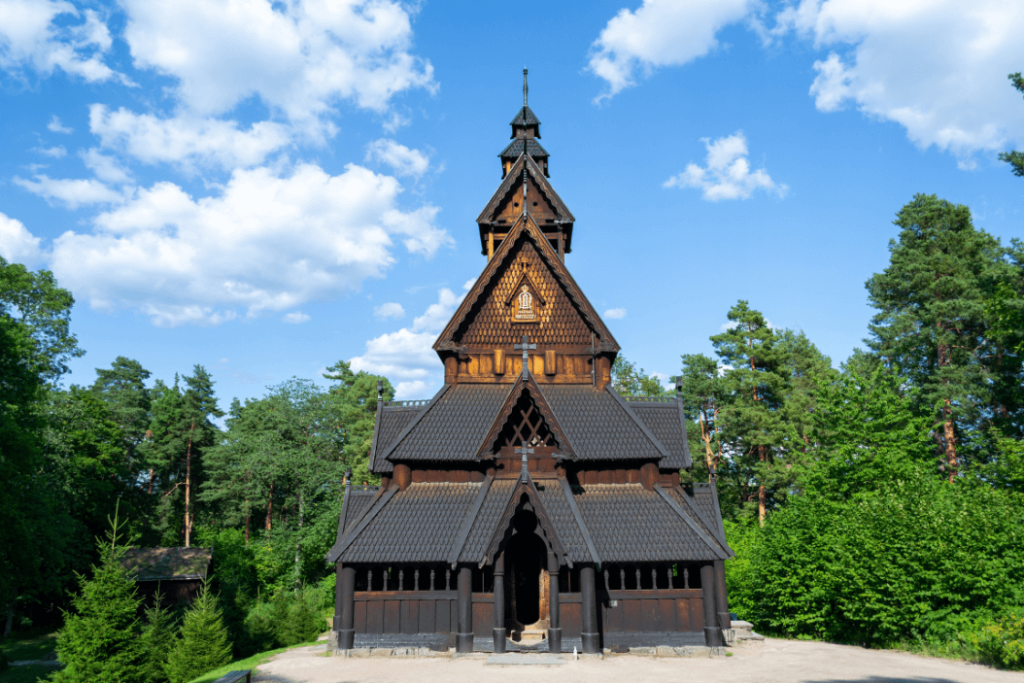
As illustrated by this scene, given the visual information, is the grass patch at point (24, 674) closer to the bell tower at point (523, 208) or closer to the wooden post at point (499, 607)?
the wooden post at point (499, 607)

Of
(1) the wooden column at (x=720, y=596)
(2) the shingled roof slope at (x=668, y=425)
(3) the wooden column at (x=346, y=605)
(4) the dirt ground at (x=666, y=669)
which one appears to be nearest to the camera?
(4) the dirt ground at (x=666, y=669)

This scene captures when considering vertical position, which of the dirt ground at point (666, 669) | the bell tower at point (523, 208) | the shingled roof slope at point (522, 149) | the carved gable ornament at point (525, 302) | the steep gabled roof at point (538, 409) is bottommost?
the dirt ground at point (666, 669)

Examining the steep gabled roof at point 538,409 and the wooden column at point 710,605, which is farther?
the steep gabled roof at point 538,409

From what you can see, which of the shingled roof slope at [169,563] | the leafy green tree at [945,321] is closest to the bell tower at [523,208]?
the leafy green tree at [945,321]

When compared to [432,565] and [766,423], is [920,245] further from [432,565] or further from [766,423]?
[432,565]

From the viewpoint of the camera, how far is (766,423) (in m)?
37.8

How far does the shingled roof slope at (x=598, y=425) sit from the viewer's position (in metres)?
17.8

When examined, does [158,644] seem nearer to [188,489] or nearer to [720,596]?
[720,596]

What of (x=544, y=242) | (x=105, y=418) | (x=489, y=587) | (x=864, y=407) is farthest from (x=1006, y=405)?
(x=105, y=418)

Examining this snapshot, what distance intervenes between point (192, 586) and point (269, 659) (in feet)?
64.5

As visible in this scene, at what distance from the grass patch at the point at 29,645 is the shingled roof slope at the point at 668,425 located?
32.5 m

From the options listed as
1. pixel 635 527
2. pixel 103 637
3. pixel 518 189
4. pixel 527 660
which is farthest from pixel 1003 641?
pixel 103 637

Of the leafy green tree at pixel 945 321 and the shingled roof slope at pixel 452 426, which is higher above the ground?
the leafy green tree at pixel 945 321

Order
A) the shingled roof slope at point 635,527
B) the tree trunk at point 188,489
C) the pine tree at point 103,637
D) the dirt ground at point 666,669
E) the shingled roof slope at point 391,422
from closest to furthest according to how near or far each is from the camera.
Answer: the dirt ground at point 666,669 < the pine tree at point 103,637 < the shingled roof slope at point 635,527 < the shingled roof slope at point 391,422 < the tree trunk at point 188,489
